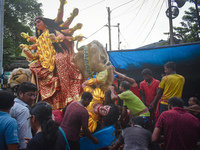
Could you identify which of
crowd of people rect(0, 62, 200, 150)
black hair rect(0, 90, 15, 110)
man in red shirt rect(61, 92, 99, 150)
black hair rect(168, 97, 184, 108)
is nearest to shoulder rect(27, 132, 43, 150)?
crowd of people rect(0, 62, 200, 150)

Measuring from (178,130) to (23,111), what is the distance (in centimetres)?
191

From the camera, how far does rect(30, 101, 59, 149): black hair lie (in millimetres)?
1548

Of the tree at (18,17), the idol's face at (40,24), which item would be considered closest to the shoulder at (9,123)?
the idol's face at (40,24)

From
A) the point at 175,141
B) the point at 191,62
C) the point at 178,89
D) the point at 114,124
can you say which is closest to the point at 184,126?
the point at 175,141

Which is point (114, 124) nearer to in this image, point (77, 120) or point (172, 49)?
point (77, 120)

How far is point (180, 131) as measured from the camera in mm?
2301

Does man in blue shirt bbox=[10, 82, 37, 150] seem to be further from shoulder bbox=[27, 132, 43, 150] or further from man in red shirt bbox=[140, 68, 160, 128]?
man in red shirt bbox=[140, 68, 160, 128]

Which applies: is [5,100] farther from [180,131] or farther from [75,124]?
[180,131]

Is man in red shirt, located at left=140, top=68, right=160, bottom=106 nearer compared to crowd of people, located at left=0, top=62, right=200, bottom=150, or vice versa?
crowd of people, located at left=0, top=62, right=200, bottom=150

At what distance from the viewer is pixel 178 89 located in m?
3.51

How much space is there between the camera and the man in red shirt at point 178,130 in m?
2.29

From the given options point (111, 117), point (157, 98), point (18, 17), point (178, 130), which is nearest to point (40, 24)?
point (111, 117)

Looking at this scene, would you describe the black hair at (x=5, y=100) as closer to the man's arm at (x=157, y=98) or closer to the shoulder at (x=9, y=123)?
the shoulder at (x=9, y=123)

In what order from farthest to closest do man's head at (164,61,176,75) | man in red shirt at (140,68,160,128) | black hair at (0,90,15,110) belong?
man in red shirt at (140,68,160,128) < man's head at (164,61,176,75) < black hair at (0,90,15,110)
